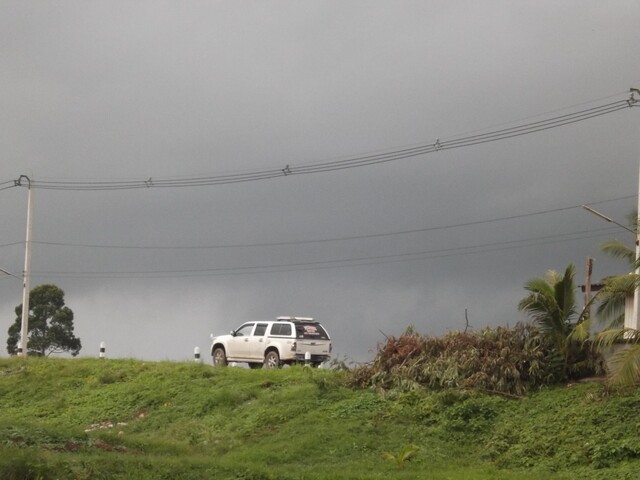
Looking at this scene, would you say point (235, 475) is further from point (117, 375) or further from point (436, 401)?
point (117, 375)

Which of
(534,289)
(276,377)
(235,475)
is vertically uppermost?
(534,289)

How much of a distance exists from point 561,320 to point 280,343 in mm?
11518

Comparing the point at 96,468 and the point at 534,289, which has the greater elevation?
the point at 534,289

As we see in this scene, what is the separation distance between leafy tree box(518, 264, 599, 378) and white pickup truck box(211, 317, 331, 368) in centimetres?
976

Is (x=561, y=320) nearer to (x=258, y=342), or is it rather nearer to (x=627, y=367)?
(x=627, y=367)

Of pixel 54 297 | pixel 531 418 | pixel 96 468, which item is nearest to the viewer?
pixel 96 468

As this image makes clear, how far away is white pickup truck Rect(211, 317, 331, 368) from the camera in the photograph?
34.1m

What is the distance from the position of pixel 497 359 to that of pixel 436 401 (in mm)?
2178

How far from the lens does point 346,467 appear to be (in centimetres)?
2138

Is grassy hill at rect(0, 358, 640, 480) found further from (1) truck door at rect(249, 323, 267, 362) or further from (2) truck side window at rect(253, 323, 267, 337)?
(2) truck side window at rect(253, 323, 267, 337)

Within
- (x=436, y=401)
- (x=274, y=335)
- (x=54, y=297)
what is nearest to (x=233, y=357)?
(x=274, y=335)

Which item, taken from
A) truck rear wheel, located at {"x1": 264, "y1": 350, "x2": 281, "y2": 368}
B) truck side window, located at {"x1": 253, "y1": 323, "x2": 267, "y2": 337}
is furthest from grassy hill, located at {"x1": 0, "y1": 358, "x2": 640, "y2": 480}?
truck side window, located at {"x1": 253, "y1": 323, "x2": 267, "y2": 337}

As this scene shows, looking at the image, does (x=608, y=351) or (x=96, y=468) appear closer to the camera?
(x=96, y=468)

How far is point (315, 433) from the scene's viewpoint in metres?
24.0
